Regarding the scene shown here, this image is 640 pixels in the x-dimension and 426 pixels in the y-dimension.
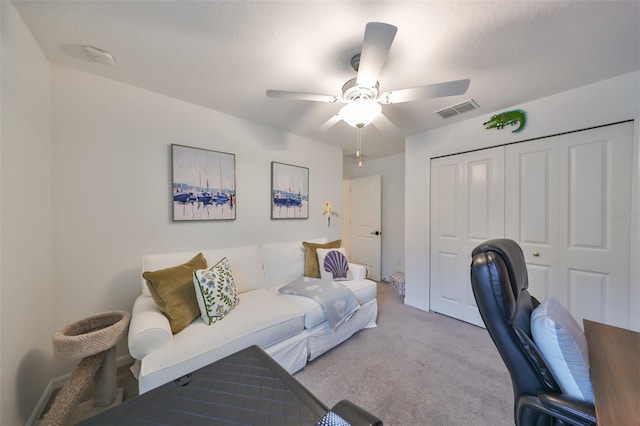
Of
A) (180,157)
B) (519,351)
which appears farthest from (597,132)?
(180,157)

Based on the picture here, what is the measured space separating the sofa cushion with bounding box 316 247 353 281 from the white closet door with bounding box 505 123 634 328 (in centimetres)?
178

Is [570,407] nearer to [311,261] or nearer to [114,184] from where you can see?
[311,261]

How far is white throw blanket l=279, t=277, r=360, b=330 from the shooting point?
200 cm

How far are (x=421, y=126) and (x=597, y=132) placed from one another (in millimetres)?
1464

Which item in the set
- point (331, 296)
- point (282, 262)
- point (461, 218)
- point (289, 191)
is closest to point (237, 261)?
point (282, 262)

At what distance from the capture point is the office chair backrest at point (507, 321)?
0.83 m

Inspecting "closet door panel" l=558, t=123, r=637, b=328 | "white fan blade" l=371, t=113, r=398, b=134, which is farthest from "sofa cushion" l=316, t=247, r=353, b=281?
"closet door panel" l=558, t=123, r=637, b=328

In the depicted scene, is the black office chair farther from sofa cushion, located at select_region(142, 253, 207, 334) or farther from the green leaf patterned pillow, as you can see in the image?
sofa cushion, located at select_region(142, 253, 207, 334)

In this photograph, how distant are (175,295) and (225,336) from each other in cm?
47

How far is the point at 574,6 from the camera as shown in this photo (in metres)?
1.20

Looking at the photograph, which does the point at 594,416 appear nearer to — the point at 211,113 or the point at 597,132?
the point at 597,132

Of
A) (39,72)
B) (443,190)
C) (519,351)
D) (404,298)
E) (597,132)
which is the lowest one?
(404,298)

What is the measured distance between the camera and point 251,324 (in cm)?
158

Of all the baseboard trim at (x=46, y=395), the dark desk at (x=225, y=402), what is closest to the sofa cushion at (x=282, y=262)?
the baseboard trim at (x=46, y=395)
